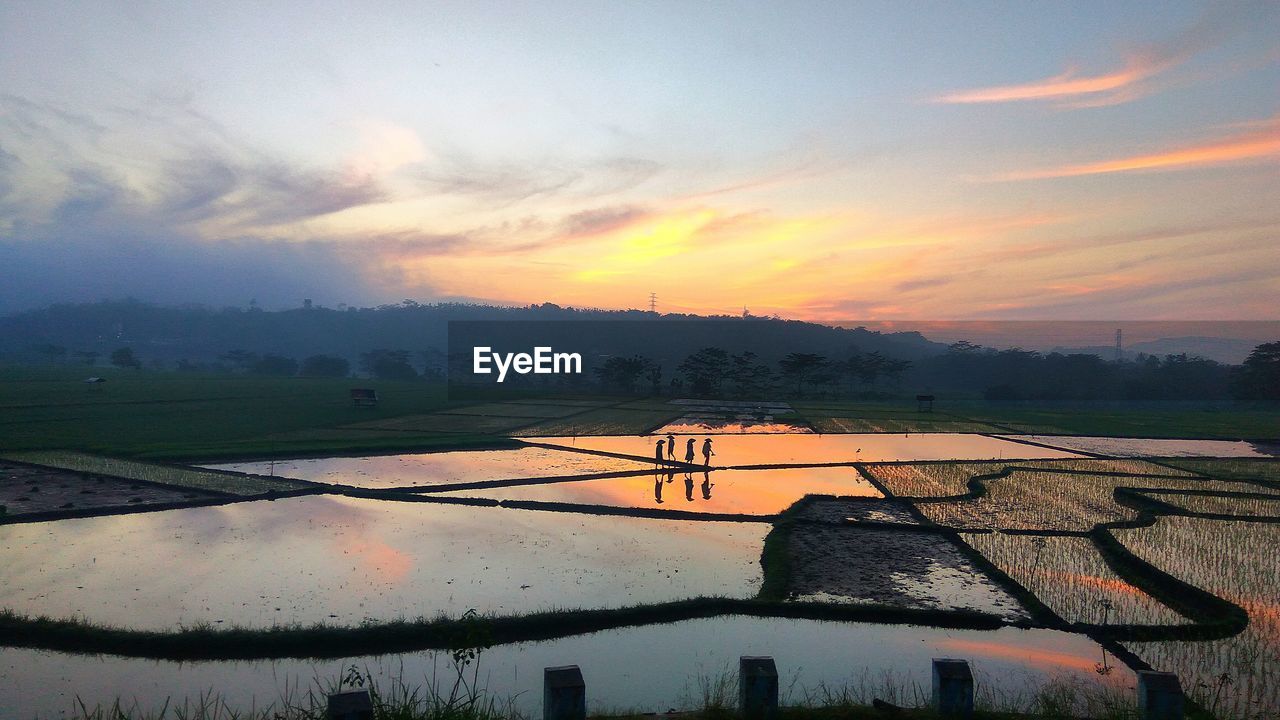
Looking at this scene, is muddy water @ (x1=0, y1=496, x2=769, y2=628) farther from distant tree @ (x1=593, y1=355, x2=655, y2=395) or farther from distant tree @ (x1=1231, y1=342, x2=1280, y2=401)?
distant tree @ (x1=1231, y1=342, x2=1280, y2=401)

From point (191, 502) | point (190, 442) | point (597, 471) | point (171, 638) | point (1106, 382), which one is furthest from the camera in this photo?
point (1106, 382)

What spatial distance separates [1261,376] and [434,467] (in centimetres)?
6974

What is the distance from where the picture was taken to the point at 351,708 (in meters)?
4.39

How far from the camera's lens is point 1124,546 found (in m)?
13.9

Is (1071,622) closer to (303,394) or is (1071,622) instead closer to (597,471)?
(597,471)

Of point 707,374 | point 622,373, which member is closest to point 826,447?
point 707,374

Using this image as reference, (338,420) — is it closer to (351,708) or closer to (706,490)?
(706,490)

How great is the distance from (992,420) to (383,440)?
120ft

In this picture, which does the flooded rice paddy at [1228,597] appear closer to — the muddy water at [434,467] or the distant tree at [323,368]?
the muddy water at [434,467]

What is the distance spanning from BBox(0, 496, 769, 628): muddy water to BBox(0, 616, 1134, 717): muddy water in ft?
3.40

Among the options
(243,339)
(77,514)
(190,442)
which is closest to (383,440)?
(190,442)

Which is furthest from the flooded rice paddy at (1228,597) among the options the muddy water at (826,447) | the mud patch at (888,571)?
the muddy water at (826,447)

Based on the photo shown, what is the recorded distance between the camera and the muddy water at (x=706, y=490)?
18062 millimetres

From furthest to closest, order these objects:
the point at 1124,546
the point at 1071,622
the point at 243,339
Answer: the point at 243,339
the point at 1124,546
the point at 1071,622
